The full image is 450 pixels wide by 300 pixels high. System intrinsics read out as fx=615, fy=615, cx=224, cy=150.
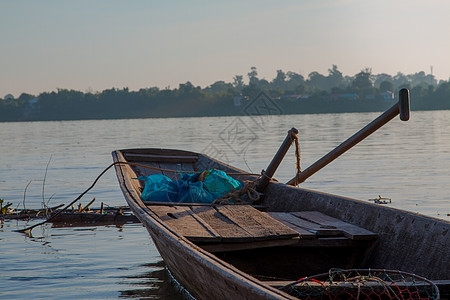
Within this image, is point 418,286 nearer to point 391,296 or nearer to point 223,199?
point 391,296

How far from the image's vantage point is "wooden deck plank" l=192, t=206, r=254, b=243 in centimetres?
486

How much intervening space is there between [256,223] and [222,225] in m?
0.30

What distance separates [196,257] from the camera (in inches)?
155

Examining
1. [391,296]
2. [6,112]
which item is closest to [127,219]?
[391,296]

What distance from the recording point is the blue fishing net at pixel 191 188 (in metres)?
7.38

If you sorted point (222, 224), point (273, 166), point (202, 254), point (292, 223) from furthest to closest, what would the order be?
point (273, 166) → point (292, 223) → point (222, 224) → point (202, 254)

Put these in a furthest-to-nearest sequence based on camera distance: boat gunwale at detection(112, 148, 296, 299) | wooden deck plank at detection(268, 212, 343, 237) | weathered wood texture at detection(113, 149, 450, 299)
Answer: wooden deck plank at detection(268, 212, 343, 237) < weathered wood texture at detection(113, 149, 450, 299) < boat gunwale at detection(112, 148, 296, 299)

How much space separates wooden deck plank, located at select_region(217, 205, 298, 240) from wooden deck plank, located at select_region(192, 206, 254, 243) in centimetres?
5

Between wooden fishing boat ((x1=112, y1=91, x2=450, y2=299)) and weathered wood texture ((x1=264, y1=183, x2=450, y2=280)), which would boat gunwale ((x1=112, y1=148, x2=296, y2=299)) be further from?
weathered wood texture ((x1=264, y1=183, x2=450, y2=280))

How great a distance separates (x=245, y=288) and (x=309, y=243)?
1.99 meters

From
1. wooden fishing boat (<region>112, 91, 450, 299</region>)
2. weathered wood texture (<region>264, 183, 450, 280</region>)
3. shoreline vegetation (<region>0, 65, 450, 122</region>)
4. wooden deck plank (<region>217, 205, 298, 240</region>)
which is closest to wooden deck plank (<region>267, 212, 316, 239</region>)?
wooden fishing boat (<region>112, 91, 450, 299</region>)

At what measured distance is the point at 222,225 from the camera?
215 inches

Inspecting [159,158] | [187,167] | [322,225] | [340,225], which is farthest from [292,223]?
[159,158]

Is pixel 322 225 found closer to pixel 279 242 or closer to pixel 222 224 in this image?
pixel 279 242
